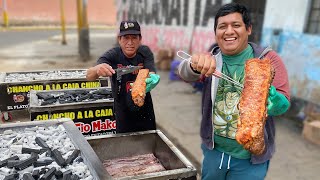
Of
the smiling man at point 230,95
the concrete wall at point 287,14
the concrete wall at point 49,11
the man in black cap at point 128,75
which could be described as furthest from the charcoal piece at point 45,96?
the concrete wall at point 49,11

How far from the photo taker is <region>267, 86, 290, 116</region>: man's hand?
2385 millimetres

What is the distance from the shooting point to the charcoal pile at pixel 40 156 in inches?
101

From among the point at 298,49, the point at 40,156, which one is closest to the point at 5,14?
the point at 298,49

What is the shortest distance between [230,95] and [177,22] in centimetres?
1192

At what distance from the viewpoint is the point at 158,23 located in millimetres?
15906

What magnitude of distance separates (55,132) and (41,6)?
36.1 metres

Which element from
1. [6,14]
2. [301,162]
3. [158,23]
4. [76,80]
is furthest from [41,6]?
[301,162]

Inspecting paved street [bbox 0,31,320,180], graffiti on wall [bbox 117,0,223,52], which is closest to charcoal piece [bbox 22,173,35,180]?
paved street [bbox 0,31,320,180]

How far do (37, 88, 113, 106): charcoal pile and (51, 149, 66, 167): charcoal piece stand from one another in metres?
2.15

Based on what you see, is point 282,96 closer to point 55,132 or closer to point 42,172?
point 42,172

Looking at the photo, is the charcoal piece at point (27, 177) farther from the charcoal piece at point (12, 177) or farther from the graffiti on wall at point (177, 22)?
the graffiti on wall at point (177, 22)

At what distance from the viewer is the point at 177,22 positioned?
14242mm

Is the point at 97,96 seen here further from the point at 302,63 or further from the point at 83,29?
the point at 83,29

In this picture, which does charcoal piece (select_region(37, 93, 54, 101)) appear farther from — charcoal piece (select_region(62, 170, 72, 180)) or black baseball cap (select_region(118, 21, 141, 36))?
charcoal piece (select_region(62, 170, 72, 180))
